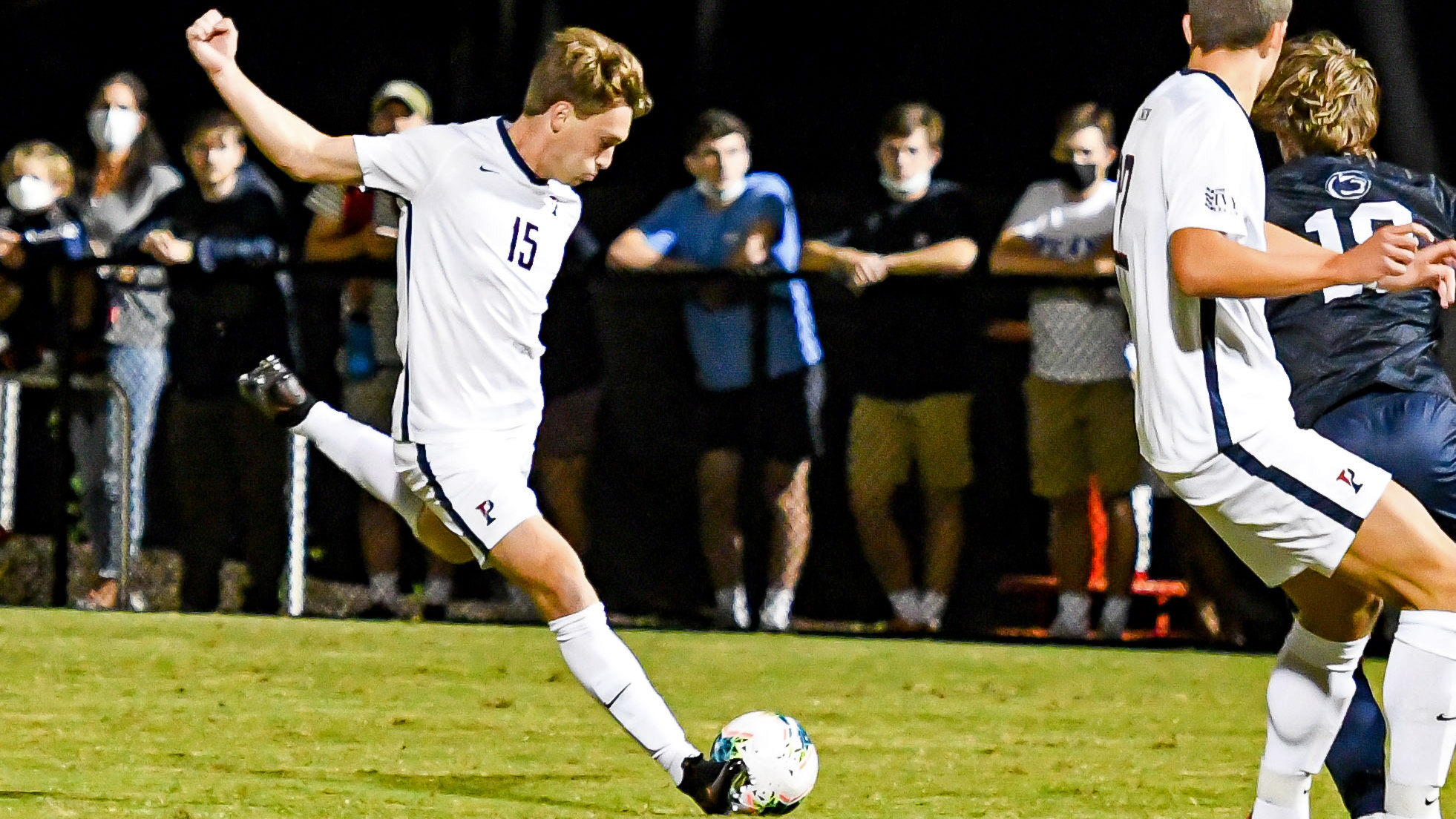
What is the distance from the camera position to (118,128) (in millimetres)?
10219

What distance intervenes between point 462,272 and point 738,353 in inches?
158

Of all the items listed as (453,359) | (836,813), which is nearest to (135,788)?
(453,359)

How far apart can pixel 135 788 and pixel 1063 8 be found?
254 inches

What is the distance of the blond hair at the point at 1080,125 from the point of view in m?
9.02

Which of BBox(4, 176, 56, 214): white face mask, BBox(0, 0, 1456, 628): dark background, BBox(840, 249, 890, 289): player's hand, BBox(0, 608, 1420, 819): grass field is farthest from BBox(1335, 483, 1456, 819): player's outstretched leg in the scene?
BBox(4, 176, 56, 214): white face mask

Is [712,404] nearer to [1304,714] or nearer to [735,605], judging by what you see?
[735,605]

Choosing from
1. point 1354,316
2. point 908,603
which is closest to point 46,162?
point 908,603

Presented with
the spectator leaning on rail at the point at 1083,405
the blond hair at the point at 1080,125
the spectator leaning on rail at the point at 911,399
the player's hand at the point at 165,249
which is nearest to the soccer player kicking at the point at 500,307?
the spectator leaning on rail at the point at 911,399

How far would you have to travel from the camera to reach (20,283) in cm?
980

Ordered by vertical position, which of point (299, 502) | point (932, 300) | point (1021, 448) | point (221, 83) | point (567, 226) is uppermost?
point (221, 83)

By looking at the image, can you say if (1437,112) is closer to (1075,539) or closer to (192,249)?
(1075,539)

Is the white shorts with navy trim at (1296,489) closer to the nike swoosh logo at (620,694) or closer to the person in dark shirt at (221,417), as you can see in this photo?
the nike swoosh logo at (620,694)

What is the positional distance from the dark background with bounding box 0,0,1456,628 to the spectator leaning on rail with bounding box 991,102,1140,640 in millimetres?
114

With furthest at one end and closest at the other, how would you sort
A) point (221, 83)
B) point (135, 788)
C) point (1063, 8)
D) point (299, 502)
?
point (1063, 8)
point (299, 502)
point (135, 788)
point (221, 83)
